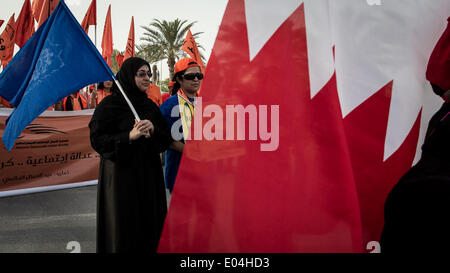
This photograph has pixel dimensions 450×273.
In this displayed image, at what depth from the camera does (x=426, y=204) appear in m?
0.88

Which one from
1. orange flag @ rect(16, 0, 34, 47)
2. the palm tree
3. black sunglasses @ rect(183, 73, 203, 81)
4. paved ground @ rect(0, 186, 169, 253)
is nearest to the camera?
black sunglasses @ rect(183, 73, 203, 81)

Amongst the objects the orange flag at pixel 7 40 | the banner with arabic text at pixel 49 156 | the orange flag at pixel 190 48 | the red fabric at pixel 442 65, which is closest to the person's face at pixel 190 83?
the red fabric at pixel 442 65

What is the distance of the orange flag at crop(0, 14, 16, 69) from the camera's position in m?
8.10

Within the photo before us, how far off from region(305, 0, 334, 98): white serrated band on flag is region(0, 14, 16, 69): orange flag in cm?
871

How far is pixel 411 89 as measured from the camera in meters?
1.40

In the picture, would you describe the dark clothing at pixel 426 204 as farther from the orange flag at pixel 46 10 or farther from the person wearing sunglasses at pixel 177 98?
the orange flag at pixel 46 10

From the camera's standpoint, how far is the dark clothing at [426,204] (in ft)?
2.85

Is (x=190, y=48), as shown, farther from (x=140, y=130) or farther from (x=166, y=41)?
(x=166, y=41)

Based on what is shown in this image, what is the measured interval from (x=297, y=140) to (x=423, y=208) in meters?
0.40

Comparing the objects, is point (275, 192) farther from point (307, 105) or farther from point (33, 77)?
point (33, 77)

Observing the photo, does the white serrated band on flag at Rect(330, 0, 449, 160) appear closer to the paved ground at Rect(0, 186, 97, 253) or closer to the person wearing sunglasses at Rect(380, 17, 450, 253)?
the person wearing sunglasses at Rect(380, 17, 450, 253)

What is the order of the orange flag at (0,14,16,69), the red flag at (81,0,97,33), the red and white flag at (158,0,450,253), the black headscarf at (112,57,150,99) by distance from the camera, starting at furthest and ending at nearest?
1. the orange flag at (0,14,16,69)
2. the red flag at (81,0,97,33)
3. the black headscarf at (112,57,150,99)
4. the red and white flag at (158,0,450,253)

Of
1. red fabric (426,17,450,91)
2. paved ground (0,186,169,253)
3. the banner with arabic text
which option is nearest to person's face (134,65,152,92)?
paved ground (0,186,169,253)

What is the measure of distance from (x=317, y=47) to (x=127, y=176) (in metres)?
1.78
